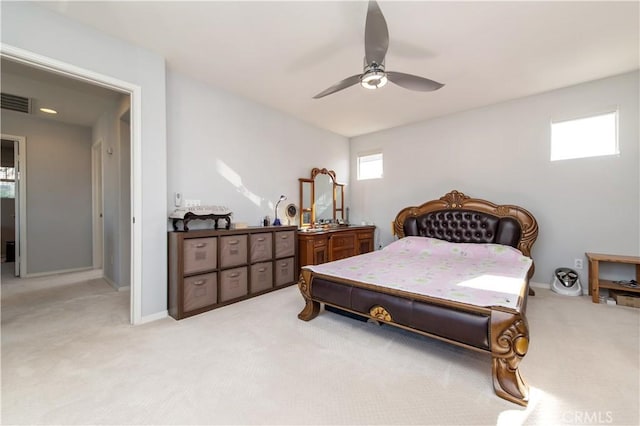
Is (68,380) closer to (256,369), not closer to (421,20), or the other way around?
(256,369)

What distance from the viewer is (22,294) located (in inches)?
133

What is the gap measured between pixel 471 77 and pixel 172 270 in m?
4.07

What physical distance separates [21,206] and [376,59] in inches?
229

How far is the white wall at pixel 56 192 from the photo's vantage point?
171 inches

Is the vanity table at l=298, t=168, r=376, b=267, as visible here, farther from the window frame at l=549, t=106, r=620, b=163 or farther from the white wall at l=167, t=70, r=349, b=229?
the window frame at l=549, t=106, r=620, b=163

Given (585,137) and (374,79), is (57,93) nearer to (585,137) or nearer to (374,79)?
(374,79)

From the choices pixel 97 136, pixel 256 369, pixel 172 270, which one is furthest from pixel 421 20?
pixel 97 136

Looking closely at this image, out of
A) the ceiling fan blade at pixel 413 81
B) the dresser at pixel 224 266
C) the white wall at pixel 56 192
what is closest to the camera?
the ceiling fan blade at pixel 413 81

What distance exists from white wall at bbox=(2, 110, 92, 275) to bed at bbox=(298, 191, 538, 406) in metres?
4.75

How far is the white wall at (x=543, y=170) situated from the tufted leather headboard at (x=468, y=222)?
296 mm

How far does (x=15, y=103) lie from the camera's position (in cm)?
367

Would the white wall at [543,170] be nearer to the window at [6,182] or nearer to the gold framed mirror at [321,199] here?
the gold framed mirror at [321,199]

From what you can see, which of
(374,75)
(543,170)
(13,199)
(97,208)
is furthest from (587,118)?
(13,199)

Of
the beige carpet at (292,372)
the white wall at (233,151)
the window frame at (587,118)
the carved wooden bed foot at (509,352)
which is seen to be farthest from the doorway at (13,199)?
the window frame at (587,118)
